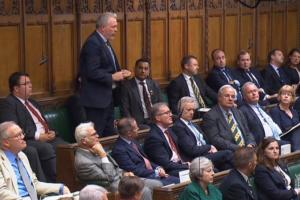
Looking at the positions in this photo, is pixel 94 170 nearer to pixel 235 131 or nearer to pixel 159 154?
pixel 159 154

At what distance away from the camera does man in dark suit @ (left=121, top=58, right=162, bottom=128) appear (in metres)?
9.51

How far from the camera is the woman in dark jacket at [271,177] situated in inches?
296

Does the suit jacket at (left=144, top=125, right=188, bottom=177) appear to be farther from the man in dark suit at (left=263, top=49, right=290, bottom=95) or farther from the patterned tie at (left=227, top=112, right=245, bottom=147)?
the man in dark suit at (left=263, top=49, right=290, bottom=95)

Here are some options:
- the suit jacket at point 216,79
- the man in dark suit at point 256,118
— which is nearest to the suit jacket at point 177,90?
the suit jacket at point 216,79

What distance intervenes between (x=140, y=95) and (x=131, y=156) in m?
2.10

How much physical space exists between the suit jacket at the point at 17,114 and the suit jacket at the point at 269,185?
2150 millimetres

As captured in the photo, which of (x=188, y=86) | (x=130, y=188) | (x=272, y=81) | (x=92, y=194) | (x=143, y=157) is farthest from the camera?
(x=272, y=81)

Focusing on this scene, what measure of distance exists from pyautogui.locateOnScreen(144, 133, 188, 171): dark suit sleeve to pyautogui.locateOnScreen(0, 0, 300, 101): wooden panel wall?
1756mm

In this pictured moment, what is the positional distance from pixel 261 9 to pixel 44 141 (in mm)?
5278

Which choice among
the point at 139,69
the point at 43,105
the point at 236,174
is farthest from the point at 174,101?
the point at 236,174

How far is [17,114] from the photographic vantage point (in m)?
8.23

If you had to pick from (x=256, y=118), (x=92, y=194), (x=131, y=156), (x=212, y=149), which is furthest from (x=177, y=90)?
(x=92, y=194)

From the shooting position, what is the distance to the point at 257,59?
12.6m

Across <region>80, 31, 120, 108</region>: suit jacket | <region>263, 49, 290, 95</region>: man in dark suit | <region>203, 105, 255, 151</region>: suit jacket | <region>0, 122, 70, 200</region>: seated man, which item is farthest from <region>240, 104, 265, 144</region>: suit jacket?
<region>0, 122, 70, 200</region>: seated man
